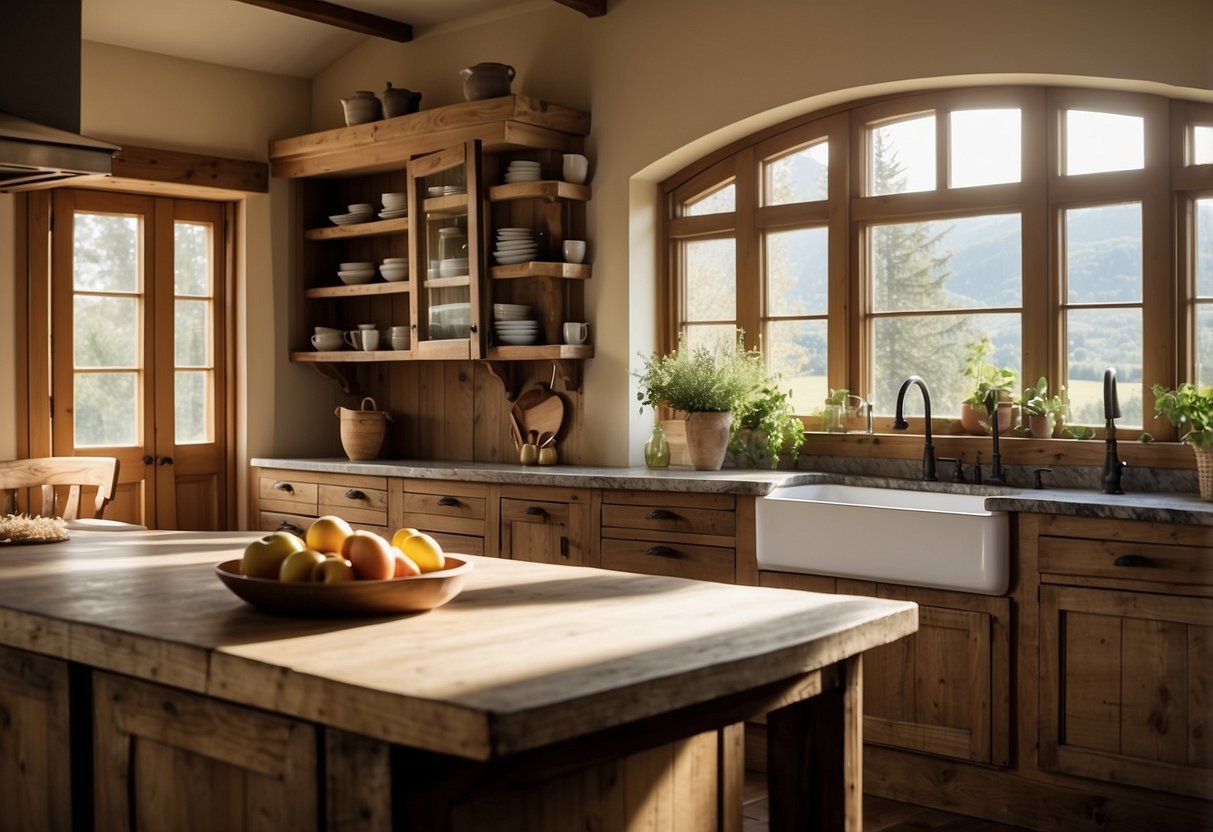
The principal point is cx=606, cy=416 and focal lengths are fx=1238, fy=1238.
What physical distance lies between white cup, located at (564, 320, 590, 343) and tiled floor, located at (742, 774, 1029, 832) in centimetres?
205

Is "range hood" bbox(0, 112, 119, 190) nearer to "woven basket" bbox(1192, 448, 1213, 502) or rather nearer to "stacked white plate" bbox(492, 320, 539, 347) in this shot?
"stacked white plate" bbox(492, 320, 539, 347)

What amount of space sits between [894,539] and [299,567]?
2289mm

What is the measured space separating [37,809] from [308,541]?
718 mm

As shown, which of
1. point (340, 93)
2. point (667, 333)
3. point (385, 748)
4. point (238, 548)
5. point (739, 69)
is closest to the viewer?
point (385, 748)

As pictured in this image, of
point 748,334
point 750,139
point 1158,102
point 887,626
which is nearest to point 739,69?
point 750,139

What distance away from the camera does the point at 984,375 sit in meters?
4.45

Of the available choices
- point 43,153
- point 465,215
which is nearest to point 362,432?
point 465,215

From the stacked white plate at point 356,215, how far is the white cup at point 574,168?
114 centimetres

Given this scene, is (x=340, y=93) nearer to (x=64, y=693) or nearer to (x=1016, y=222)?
(x=1016, y=222)

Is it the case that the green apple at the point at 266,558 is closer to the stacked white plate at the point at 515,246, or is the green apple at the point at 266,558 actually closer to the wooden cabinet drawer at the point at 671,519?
the wooden cabinet drawer at the point at 671,519

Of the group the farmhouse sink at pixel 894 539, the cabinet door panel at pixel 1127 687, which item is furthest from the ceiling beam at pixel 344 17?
the cabinet door panel at pixel 1127 687

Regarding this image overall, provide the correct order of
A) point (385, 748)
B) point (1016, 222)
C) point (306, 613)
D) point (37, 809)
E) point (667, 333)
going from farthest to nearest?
point (667, 333), point (1016, 222), point (37, 809), point (306, 613), point (385, 748)

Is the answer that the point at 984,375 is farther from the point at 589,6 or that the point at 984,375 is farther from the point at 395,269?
the point at 395,269

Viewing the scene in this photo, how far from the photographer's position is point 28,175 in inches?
137
